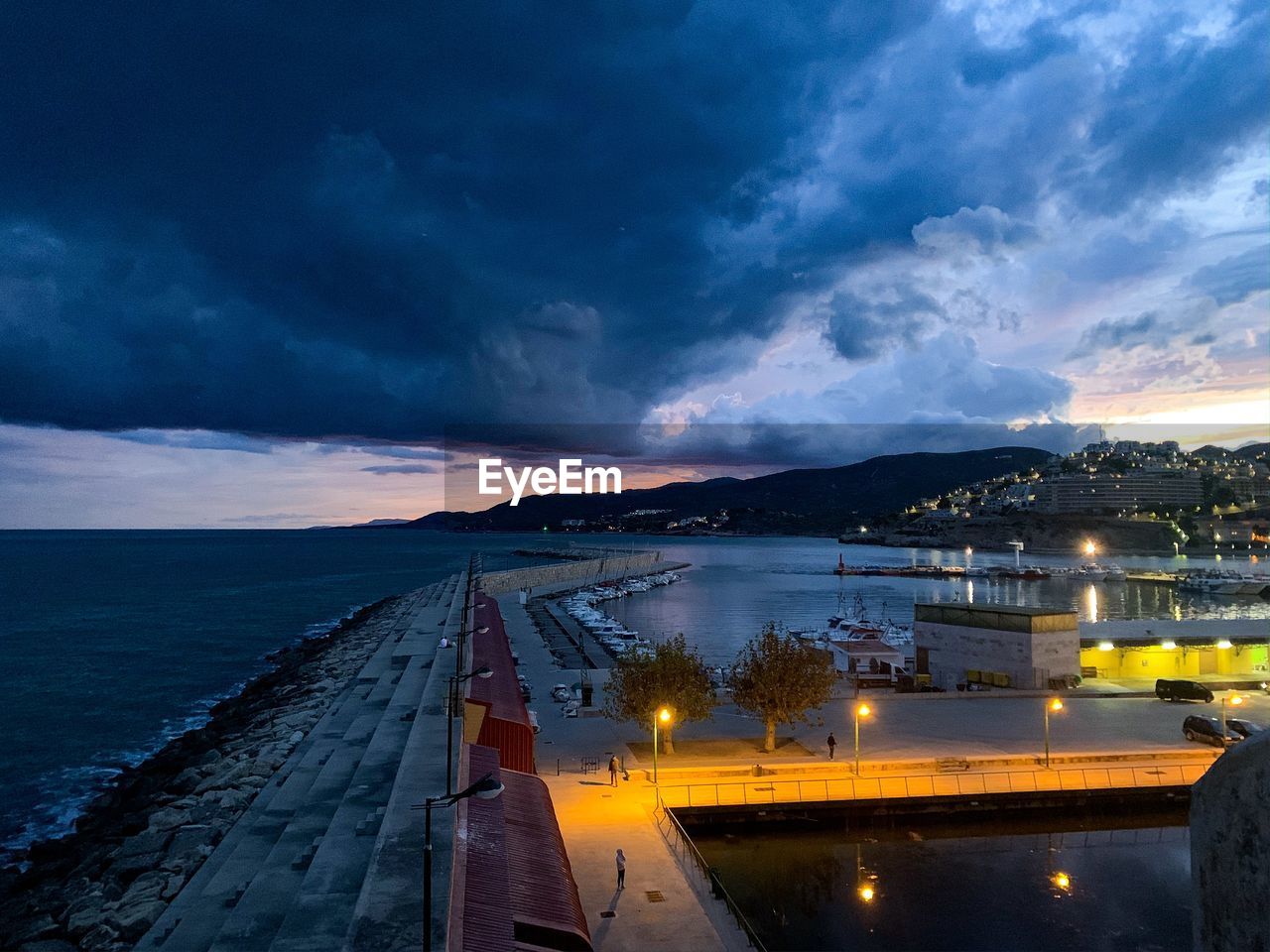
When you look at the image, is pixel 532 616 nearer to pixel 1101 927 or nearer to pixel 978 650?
pixel 978 650

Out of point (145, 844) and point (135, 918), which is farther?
point (145, 844)

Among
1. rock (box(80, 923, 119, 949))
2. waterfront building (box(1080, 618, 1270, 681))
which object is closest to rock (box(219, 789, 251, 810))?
rock (box(80, 923, 119, 949))

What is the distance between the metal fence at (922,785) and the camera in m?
24.7

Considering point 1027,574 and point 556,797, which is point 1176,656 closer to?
point 556,797

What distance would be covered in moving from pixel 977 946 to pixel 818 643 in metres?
43.0

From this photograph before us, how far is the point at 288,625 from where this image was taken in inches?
3420

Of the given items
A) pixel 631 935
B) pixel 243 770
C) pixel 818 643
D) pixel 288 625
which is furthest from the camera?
pixel 288 625

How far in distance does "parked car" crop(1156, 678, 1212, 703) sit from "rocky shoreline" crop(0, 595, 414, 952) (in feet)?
125

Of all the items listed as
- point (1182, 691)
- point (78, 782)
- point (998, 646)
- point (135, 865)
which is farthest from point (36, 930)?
point (1182, 691)

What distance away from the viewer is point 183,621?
88.4 meters

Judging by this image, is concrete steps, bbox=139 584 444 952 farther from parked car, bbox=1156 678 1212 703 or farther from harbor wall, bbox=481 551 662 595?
harbor wall, bbox=481 551 662 595

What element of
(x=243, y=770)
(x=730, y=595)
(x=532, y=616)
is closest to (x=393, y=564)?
(x=730, y=595)

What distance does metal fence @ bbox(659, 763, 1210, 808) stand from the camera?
24.7 m

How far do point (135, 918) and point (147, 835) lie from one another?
21.8 feet
